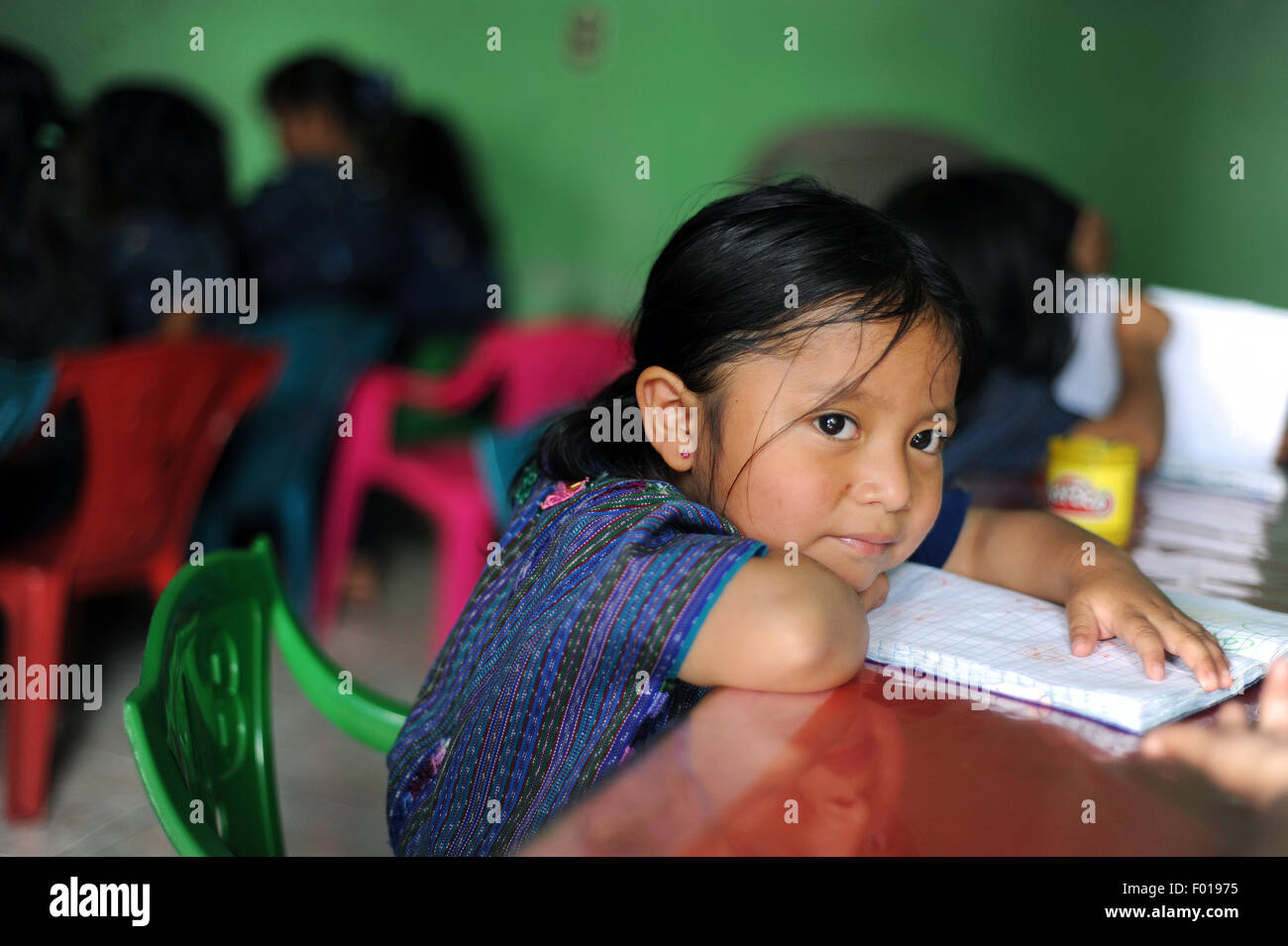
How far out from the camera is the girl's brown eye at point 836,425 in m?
0.93

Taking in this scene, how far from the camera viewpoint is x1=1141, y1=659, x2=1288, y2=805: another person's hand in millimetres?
753

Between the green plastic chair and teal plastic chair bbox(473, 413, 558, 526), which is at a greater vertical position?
teal plastic chair bbox(473, 413, 558, 526)

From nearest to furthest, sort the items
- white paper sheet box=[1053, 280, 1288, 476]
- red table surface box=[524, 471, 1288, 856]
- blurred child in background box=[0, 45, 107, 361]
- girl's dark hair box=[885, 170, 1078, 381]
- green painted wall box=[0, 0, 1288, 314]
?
1. red table surface box=[524, 471, 1288, 856]
2. white paper sheet box=[1053, 280, 1288, 476]
3. girl's dark hair box=[885, 170, 1078, 381]
4. blurred child in background box=[0, 45, 107, 361]
5. green painted wall box=[0, 0, 1288, 314]

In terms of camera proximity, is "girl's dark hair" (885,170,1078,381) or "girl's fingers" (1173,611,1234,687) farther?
"girl's dark hair" (885,170,1078,381)

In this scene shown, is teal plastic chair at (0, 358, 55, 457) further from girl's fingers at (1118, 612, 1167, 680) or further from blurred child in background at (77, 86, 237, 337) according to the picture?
girl's fingers at (1118, 612, 1167, 680)

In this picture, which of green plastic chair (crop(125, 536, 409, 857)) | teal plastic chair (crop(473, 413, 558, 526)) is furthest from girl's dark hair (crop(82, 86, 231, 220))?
green plastic chair (crop(125, 536, 409, 857))

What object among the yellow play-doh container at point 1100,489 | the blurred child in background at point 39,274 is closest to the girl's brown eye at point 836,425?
the yellow play-doh container at point 1100,489

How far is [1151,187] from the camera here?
3.05m

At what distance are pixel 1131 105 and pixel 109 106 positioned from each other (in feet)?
8.03

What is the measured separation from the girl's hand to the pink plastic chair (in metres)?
1.63

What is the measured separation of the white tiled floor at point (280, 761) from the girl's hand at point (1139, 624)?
4.45 feet

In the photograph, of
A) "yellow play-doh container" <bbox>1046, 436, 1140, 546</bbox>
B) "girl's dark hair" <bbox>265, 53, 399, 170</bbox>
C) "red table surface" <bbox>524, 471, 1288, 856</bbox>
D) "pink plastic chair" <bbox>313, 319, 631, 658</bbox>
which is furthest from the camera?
"girl's dark hair" <bbox>265, 53, 399, 170</bbox>

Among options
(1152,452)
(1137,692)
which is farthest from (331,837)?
(1137,692)

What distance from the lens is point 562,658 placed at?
2.84 ft
